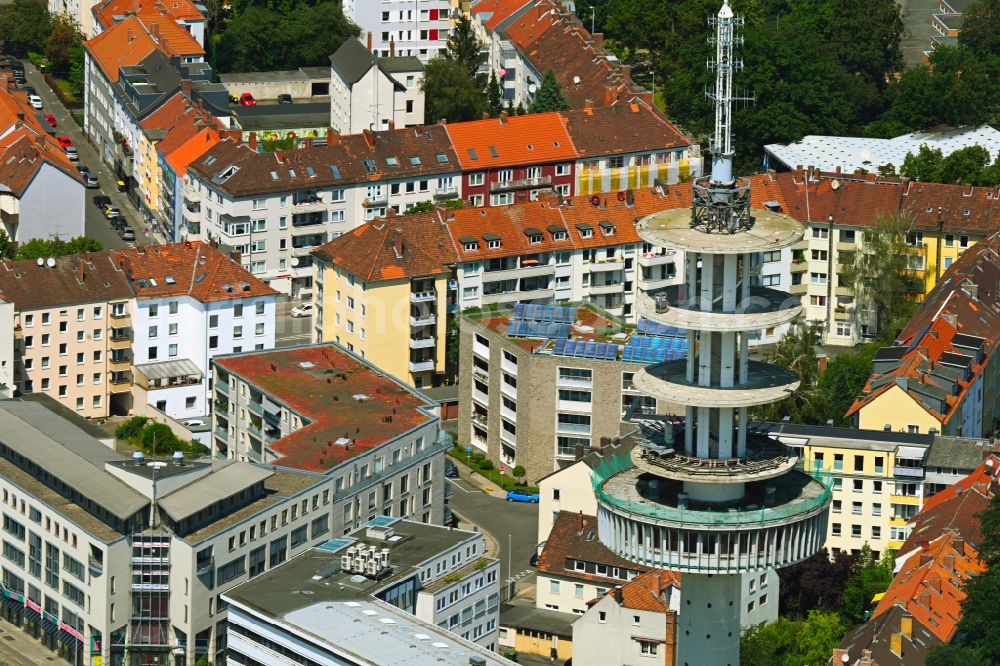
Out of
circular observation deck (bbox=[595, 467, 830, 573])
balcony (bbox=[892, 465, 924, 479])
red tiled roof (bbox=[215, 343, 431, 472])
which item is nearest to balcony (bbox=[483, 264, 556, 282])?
red tiled roof (bbox=[215, 343, 431, 472])

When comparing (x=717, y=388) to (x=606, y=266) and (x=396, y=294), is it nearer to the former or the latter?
(x=396, y=294)

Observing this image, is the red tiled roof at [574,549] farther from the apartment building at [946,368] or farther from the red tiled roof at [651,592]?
the apartment building at [946,368]

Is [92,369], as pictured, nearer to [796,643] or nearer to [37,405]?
[37,405]

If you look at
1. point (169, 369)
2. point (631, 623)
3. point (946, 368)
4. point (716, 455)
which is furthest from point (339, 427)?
point (716, 455)

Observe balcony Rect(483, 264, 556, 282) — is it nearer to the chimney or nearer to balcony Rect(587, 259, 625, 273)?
balcony Rect(587, 259, 625, 273)

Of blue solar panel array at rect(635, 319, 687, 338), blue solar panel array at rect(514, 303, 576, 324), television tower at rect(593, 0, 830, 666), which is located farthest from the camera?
blue solar panel array at rect(514, 303, 576, 324)

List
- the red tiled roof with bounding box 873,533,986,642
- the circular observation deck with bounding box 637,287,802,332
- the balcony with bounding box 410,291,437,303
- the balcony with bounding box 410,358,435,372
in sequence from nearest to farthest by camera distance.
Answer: the circular observation deck with bounding box 637,287,802,332 < the red tiled roof with bounding box 873,533,986,642 < the balcony with bounding box 410,291,437,303 < the balcony with bounding box 410,358,435,372
